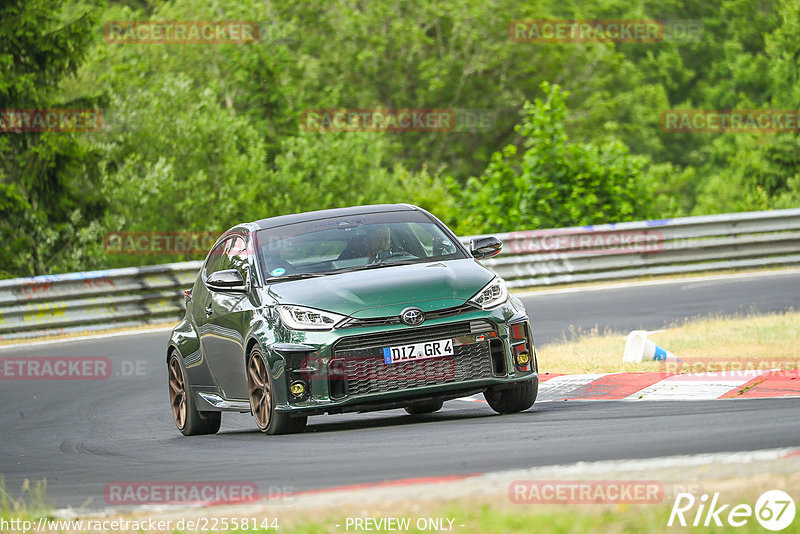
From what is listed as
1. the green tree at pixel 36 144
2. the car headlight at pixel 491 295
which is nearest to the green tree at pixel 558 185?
the green tree at pixel 36 144

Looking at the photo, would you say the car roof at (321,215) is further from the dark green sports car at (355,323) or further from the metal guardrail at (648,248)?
the metal guardrail at (648,248)

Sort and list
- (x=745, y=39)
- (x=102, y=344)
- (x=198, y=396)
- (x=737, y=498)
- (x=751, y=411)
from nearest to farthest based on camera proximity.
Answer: (x=737, y=498) → (x=751, y=411) → (x=198, y=396) → (x=102, y=344) → (x=745, y=39)

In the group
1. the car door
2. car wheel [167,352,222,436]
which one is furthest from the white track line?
car wheel [167,352,222,436]

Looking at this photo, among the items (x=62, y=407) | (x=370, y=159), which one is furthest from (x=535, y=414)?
(x=370, y=159)

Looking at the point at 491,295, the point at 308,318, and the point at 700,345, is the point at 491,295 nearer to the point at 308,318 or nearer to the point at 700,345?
the point at 308,318

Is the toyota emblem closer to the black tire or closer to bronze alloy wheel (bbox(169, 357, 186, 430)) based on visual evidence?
the black tire

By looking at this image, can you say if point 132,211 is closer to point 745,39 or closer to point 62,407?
point 62,407

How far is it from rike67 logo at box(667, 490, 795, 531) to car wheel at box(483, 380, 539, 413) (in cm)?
416

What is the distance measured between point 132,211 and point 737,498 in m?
27.0

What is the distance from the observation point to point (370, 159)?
3978 cm

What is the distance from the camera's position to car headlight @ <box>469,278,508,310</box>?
9.07m

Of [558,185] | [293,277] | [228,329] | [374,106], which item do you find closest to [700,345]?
[293,277]

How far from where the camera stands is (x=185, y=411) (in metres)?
10.7

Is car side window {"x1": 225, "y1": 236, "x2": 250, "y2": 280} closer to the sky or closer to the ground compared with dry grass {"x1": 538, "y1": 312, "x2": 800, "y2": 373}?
closer to the sky
